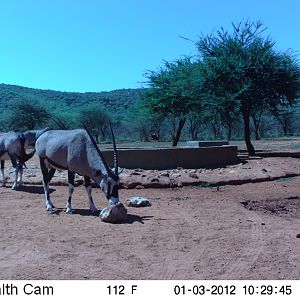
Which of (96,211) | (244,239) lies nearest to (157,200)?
(96,211)

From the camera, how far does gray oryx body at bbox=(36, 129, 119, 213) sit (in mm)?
9367

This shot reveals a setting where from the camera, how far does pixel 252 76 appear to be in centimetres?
2362

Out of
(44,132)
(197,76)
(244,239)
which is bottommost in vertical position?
(244,239)

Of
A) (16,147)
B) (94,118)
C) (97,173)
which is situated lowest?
(97,173)

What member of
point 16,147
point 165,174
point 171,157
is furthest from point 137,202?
point 171,157

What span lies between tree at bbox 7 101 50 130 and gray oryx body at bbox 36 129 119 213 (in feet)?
128

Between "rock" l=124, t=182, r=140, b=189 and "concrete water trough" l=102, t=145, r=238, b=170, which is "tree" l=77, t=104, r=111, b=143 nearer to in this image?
"concrete water trough" l=102, t=145, r=238, b=170

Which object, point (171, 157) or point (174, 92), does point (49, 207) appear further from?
point (174, 92)

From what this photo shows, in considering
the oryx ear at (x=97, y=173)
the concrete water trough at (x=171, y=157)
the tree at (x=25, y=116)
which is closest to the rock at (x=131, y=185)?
the concrete water trough at (x=171, y=157)

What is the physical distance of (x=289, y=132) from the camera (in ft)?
220

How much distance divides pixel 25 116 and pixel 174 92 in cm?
2573

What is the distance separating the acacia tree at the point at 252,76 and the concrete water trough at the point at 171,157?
5958mm
